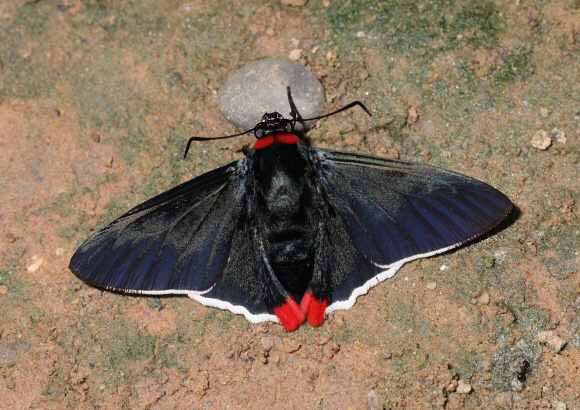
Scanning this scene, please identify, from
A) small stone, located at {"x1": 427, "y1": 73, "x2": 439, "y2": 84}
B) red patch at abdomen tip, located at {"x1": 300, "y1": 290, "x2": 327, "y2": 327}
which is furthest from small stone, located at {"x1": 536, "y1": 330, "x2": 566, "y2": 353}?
small stone, located at {"x1": 427, "y1": 73, "x2": 439, "y2": 84}

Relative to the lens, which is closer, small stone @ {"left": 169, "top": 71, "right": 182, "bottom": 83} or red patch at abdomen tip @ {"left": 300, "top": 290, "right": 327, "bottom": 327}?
red patch at abdomen tip @ {"left": 300, "top": 290, "right": 327, "bottom": 327}

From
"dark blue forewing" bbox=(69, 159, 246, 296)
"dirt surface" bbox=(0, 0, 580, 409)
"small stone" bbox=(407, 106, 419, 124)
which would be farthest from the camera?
"small stone" bbox=(407, 106, 419, 124)

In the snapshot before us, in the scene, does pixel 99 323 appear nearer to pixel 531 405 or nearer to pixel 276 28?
pixel 276 28

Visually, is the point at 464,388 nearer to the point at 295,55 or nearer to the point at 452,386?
the point at 452,386

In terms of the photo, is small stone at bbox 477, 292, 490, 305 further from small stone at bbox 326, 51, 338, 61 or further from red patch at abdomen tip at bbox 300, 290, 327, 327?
small stone at bbox 326, 51, 338, 61

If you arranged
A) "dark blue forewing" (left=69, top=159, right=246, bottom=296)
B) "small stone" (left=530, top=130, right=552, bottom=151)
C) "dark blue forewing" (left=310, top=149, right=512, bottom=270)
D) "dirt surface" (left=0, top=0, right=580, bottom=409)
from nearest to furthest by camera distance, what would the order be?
1. "dark blue forewing" (left=310, top=149, right=512, bottom=270)
2. "dark blue forewing" (left=69, top=159, right=246, bottom=296)
3. "dirt surface" (left=0, top=0, right=580, bottom=409)
4. "small stone" (left=530, top=130, right=552, bottom=151)

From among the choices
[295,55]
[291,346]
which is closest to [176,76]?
[295,55]
